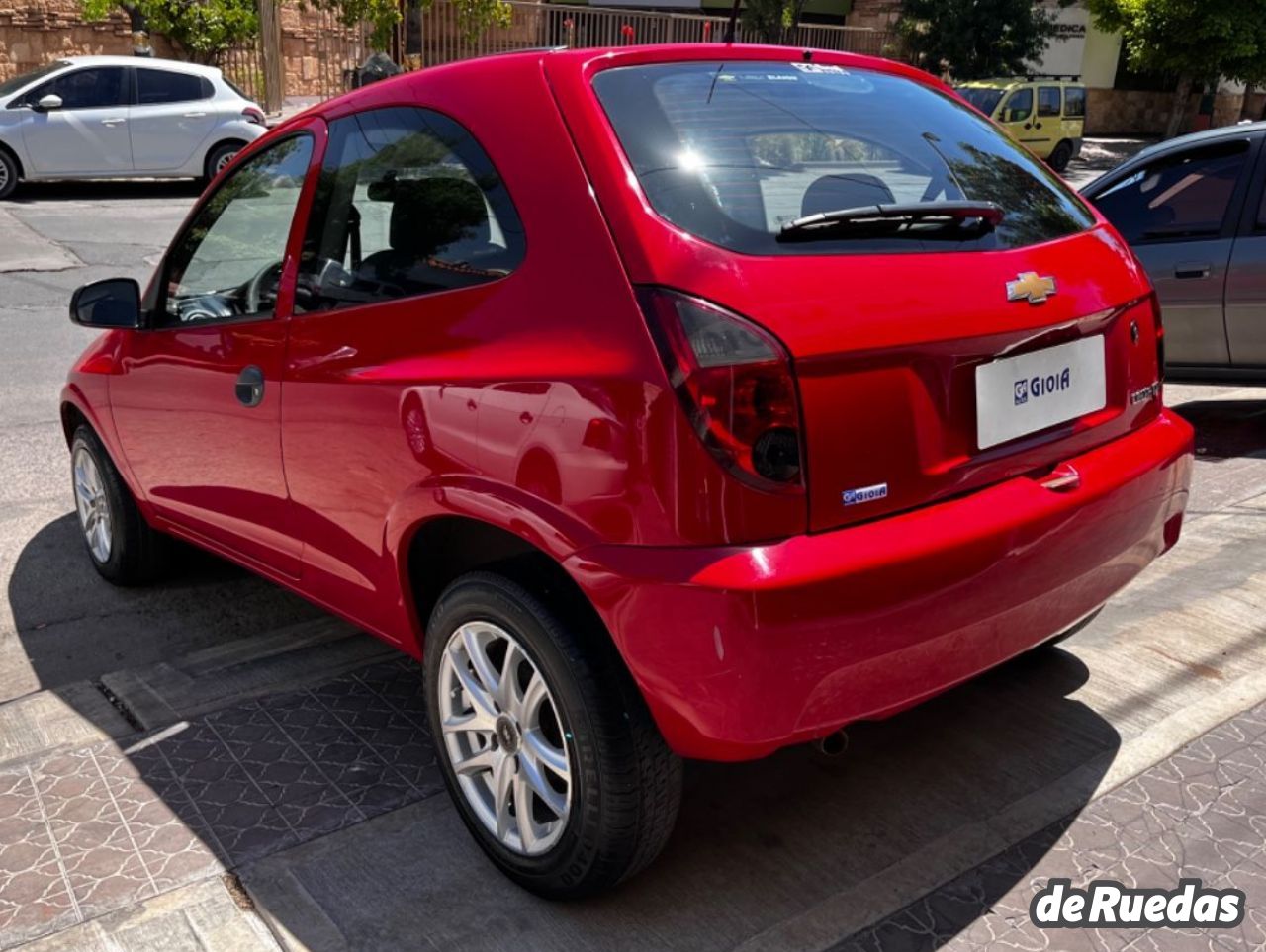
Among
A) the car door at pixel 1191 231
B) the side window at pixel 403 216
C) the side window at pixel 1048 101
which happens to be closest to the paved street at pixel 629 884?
the side window at pixel 403 216

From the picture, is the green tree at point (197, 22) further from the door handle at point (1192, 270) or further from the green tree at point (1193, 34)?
the door handle at point (1192, 270)

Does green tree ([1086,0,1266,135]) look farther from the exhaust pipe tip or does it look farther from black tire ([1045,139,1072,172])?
the exhaust pipe tip

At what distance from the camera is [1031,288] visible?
2754 mm

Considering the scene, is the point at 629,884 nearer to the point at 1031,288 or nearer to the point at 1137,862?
the point at 1137,862

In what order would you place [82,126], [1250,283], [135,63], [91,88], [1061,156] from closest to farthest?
1. [1250,283]
2. [82,126]
3. [91,88]
4. [135,63]
5. [1061,156]

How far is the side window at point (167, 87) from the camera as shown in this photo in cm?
1588

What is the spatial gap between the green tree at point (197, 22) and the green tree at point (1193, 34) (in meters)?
16.6

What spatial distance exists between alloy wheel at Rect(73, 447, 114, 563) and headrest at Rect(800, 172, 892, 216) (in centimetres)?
297

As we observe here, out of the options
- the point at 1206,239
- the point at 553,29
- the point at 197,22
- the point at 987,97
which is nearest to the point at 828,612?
the point at 1206,239

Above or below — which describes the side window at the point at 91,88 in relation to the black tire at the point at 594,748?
above

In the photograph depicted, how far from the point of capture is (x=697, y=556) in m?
2.31

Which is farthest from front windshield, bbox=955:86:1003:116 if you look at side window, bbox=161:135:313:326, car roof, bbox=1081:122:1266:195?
side window, bbox=161:135:313:326

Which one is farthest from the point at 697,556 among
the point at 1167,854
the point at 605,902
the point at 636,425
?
the point at 1167,854

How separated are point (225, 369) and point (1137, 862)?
2.62 m
